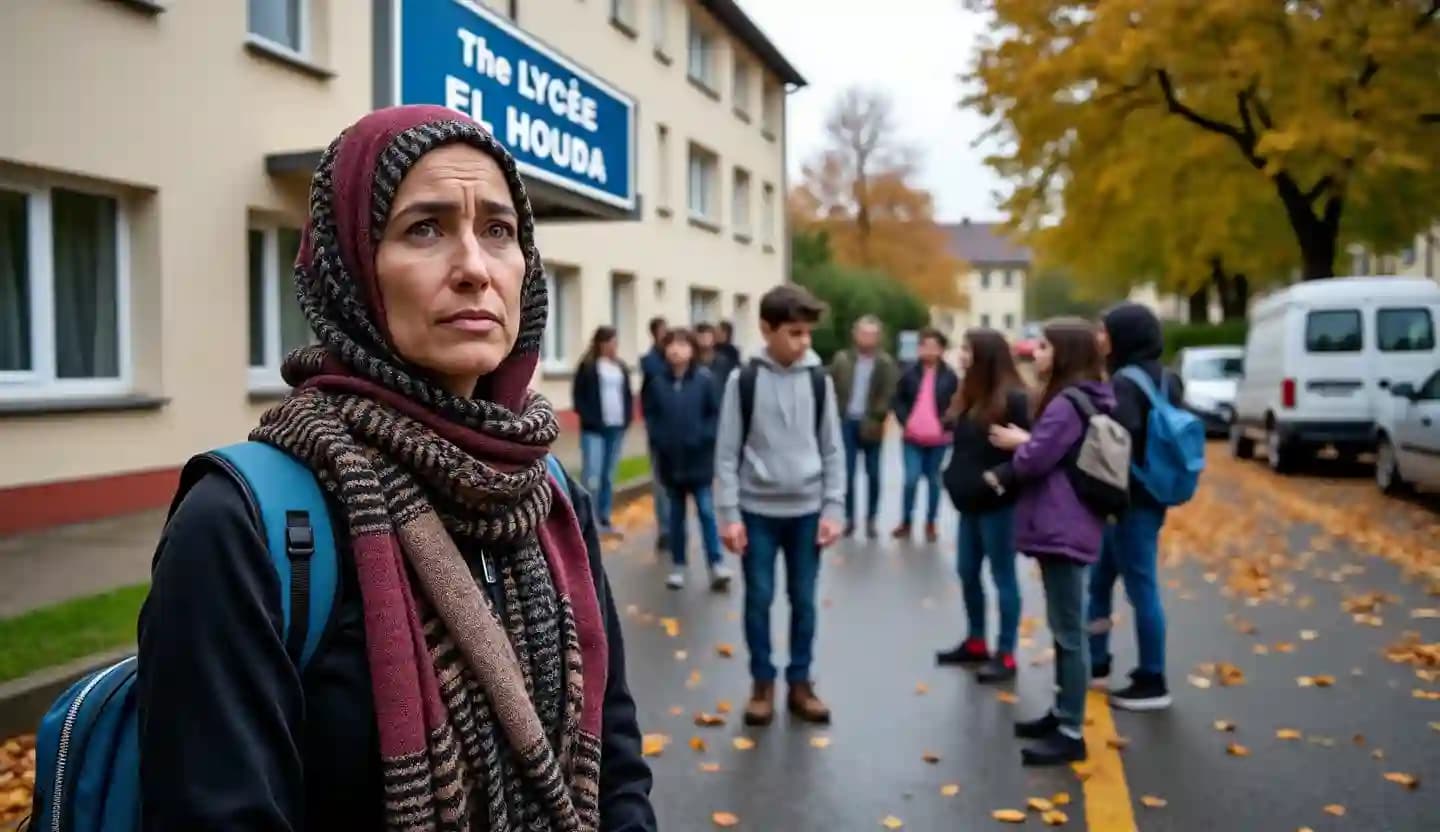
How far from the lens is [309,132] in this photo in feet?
43.1

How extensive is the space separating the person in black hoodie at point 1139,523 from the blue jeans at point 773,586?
1512mm

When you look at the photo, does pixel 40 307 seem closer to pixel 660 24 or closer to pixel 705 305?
pixel 660 24

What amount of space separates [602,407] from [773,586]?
18.4 feet

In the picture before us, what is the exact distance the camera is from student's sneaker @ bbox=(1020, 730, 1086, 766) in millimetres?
5176

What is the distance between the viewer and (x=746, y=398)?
6.10 m

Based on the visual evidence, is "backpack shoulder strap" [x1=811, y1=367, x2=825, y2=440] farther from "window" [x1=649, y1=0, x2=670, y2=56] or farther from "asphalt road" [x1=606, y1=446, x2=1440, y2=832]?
"window" [x1=649, y1=0, x2=670, y2=56]

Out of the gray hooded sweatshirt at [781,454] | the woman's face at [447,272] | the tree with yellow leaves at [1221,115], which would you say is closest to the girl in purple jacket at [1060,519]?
the gray hooded sweatshirt at [781,454]

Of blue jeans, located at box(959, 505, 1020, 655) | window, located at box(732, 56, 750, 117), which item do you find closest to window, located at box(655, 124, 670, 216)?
window, located at box(732, 56, 750, 117)

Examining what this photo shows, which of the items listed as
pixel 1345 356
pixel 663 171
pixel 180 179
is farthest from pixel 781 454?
pixel 663 171

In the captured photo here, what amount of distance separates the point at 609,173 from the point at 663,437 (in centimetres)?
206

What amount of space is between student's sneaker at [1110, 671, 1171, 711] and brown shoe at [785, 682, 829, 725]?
4.63ft

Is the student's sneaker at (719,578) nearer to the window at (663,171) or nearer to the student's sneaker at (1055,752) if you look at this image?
the student's sneaker at (1055,752)

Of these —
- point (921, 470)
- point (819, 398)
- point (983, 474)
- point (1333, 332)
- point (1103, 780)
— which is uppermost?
point (1333, 332)

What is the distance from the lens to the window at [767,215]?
34.3 m
